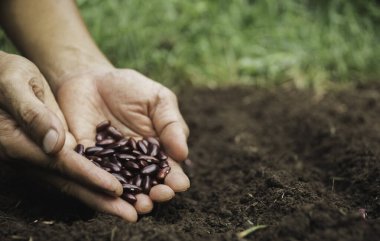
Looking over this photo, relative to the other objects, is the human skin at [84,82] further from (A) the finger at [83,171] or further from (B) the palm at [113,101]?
(A) the finger at [83,171]

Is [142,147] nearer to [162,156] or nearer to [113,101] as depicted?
[162,156]

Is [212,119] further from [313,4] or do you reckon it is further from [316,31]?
[313,4]

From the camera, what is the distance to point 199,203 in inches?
122

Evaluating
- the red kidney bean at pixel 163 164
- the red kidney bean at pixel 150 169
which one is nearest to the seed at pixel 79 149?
the red kidney bean at pixel 150 169

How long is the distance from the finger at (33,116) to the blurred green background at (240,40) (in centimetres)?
289

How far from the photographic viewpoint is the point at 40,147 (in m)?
2.46

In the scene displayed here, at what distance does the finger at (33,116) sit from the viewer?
2350mm

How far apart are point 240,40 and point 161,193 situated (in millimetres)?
3829

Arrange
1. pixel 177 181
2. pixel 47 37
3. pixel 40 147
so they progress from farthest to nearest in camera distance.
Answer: pixel 47 37 → pixel 177 181 → pixel 40 147

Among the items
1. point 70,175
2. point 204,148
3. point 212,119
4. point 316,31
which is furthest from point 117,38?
point 70,175

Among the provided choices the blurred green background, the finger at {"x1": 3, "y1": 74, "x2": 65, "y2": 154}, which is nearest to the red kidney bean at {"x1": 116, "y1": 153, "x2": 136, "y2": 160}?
the finger at {"x1": 3, "y1": 74, "x2": 65, "y2": 154}

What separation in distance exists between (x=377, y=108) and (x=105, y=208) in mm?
3368

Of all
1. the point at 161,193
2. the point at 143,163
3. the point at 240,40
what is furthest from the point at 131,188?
the point at 240,40

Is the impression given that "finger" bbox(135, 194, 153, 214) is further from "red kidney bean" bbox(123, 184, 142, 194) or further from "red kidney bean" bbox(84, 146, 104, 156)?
"red kidney bean" bbox(84, 146, 104, 156)
